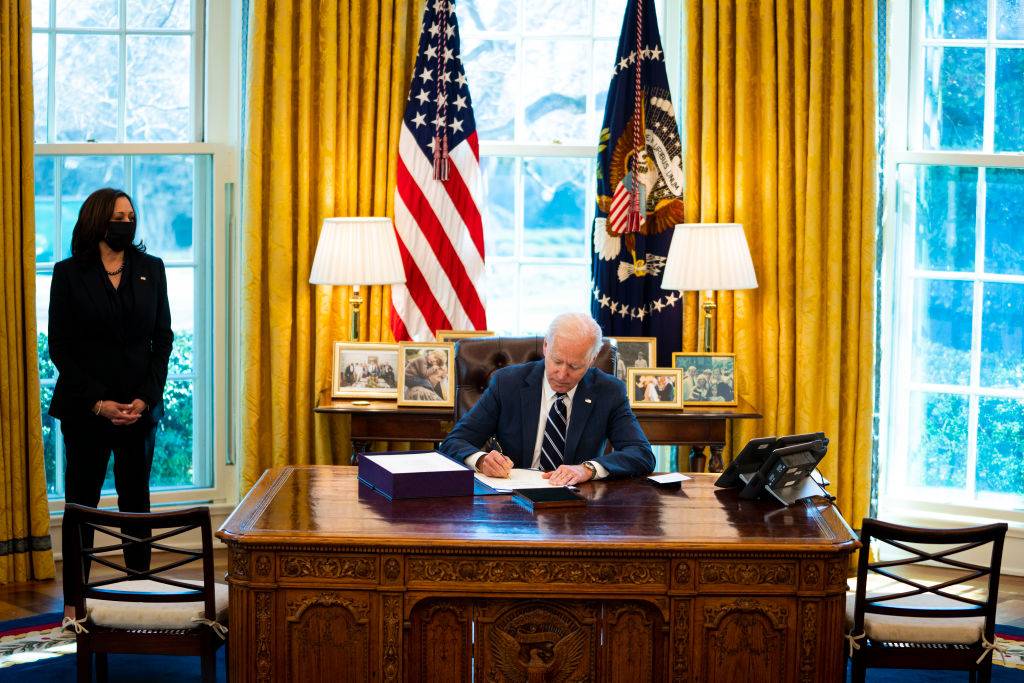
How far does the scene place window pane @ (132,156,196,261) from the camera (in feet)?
16.0

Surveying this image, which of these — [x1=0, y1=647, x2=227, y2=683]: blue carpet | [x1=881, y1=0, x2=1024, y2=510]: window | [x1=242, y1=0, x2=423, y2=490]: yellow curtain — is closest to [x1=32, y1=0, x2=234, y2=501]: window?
[x1=242, y1=0, x2=423, y2=490]: yellow curtain

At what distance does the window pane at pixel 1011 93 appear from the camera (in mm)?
4828

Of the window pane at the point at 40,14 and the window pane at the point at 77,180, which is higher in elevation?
the window pane at the point at 40,14

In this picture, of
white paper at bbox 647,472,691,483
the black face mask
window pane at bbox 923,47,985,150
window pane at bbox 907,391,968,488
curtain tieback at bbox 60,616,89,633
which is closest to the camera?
curtain tieback at bbox 60,616,89,633

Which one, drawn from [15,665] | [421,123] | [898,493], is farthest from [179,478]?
[898,493]

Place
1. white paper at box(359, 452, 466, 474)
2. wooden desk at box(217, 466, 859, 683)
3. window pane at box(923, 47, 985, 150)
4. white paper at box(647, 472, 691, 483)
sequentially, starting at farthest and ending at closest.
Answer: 1. window pane at box(923, 47, 985, 150)
2. white paper at box(647, 472, 691, 483)
3. white paper at box(359, 452, 466, 474)
4. wooden desk at box(217, 466, 859, 683)

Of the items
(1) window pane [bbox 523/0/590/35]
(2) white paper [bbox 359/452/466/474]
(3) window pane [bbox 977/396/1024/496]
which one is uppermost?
(1) window pane [bbox 523/0/590/35]

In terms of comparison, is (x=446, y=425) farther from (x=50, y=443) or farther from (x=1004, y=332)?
(x=1004, y=332)

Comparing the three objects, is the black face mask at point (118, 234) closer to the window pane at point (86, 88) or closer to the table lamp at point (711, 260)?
the window pane at point (86, 88)

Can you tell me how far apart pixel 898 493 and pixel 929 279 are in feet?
3.25

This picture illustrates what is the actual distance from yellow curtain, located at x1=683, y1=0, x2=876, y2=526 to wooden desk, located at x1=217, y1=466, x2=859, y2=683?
2.23 metres

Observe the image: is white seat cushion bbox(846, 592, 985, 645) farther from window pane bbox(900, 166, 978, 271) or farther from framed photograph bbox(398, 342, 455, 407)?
window pane bbox(900, 166, 978, 271)

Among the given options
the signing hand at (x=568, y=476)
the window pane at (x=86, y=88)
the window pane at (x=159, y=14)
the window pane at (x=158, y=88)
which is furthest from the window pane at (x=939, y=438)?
the window pane at (x=86, y=88)

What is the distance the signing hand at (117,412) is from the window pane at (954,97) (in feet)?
11.7
